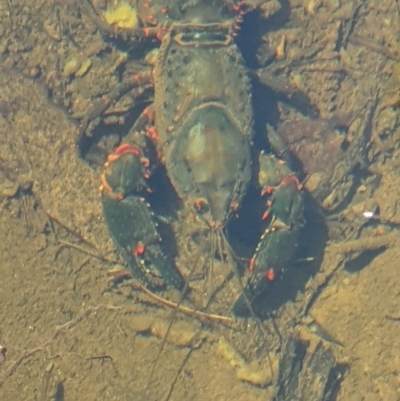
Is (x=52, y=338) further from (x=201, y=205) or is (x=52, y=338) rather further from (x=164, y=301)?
(x=201, y=205)

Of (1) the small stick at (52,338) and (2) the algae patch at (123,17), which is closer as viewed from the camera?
(1) the small stick at (52,338)

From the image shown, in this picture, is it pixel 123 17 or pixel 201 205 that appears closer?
pixel 201 205

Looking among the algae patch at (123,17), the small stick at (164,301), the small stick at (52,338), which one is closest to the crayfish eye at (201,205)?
the small stick at (164,301)

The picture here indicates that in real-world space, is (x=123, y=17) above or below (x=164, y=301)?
above

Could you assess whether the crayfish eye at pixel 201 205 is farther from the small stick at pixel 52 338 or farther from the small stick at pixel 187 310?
the small stick at pixel 52 338

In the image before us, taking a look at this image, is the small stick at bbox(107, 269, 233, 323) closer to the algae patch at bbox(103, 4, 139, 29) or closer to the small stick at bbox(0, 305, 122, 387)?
the small stick at bbox(0, 305, 122, 387)

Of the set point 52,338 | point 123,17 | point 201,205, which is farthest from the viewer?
point 123,17

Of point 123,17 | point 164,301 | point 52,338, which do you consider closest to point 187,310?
point 164,301

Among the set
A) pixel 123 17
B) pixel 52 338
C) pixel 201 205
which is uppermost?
pixel 123 17

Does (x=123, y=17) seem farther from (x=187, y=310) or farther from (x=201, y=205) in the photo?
Answer: (x=187, y=310)

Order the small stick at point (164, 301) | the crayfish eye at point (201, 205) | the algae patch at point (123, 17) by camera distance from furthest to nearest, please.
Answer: the algae patch at point (123, 17) < the small stick at point (164, 301) < the crayfish eye at point (201, 205)

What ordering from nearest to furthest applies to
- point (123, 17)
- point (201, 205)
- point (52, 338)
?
point (201, 205), point (52, 338), point (123, 17)
